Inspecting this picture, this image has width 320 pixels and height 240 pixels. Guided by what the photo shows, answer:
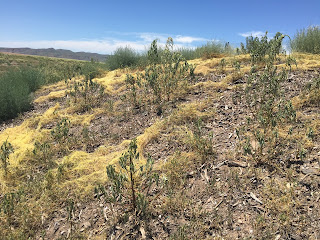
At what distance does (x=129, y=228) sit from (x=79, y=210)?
0.73 m

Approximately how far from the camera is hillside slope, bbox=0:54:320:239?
2.13 metres

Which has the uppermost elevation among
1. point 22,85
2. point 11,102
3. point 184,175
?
point 22,85

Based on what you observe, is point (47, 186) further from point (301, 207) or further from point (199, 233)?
point (301, 207)

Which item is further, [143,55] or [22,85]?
[143,55]

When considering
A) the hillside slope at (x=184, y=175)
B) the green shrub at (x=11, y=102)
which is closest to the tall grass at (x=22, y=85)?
the green shrub at (x=11, y=102)

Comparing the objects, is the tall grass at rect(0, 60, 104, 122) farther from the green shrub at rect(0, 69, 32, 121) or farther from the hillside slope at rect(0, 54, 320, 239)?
the hillside slope at rect(0, 54, 320, 239)

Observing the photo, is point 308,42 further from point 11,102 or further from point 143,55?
point 11,102

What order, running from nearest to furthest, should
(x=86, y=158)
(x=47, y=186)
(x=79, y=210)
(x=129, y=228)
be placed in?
(x=129, y=228), (x=79, y=210), (x=47, y=186), (x=86, y=158)

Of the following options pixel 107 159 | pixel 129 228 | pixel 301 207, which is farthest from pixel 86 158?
pixel 301 207

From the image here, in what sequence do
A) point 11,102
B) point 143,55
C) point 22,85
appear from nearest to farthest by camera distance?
1. point 11,102
2. point 22,85
3. point 143,55

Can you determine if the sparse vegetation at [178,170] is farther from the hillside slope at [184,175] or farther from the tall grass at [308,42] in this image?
the tall grass at [308,42]

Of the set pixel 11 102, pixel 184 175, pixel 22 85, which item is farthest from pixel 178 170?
pixel 22 85

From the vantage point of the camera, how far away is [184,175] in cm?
272

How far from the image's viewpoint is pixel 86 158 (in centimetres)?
353
